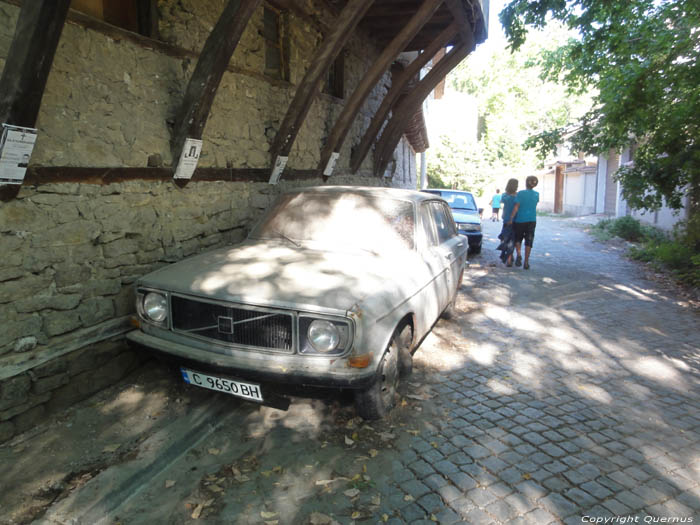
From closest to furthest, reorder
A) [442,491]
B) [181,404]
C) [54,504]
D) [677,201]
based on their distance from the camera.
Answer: [54,504] → [442,491] → [181,404] → [677,201]

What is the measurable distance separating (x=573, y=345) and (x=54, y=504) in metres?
4.88

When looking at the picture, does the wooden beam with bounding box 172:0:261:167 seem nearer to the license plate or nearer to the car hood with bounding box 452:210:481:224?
the license plate

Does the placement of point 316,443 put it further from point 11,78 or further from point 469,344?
point 11,78

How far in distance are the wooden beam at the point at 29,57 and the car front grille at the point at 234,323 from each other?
154 centimetres

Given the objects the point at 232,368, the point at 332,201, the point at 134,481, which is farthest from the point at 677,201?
the point at 134,481

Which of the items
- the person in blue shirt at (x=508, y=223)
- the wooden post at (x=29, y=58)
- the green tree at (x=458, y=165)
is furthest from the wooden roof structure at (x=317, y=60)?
the green tree at (x=458, y=165)

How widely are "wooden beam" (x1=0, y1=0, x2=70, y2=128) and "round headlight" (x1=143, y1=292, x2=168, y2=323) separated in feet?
4.53

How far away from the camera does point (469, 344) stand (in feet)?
16.7

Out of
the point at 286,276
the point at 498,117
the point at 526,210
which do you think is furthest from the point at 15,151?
the point at 498,117

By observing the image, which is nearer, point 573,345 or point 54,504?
point 54,504

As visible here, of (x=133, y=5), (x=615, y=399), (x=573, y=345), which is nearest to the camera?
(x=615, y=399)

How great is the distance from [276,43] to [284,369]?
545cm

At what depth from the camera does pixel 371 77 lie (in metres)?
6.98

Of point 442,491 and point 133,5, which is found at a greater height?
point 133,5
